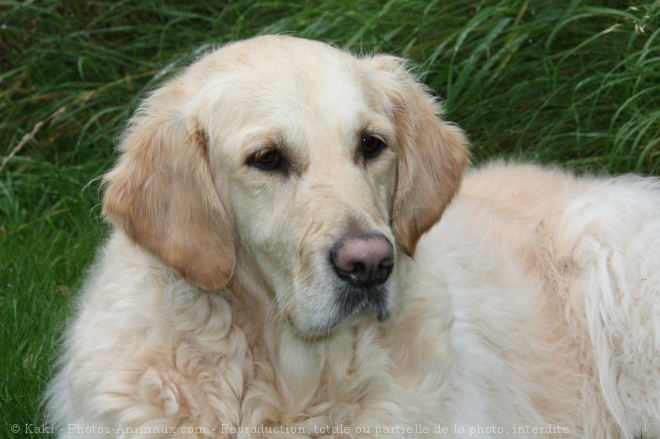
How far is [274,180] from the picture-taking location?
11.1 feet

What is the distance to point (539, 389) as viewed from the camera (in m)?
4.40

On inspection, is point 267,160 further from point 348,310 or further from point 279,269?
point 348,310

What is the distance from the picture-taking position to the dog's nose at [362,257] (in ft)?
10.3

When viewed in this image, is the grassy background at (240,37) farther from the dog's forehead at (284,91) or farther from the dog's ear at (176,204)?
the dog's forehead at (284,91)

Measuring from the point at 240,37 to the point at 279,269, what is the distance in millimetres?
4202

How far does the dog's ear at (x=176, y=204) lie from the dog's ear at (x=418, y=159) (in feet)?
2.15

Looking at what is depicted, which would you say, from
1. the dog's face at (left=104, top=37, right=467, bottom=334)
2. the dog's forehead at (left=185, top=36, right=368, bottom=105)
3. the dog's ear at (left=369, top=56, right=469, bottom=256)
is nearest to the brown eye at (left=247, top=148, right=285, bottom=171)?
the dog's face at (left=104, top=37, right=467, bottom=334)

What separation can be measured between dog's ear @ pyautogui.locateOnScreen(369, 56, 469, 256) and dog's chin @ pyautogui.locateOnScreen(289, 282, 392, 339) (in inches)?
15.9

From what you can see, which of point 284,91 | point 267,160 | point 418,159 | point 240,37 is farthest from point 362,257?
point 240,37

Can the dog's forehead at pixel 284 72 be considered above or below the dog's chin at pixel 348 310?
above

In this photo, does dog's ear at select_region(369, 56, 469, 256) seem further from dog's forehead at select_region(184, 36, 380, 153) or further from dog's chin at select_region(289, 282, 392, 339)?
dog's chin at select_region(289, 282, 392, 339)

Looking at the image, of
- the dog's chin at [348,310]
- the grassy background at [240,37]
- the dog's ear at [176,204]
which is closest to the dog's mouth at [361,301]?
the dog's chin at [348,310]

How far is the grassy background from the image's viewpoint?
5.95 meters

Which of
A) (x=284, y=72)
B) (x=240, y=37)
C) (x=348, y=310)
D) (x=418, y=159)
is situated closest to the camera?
(x=348, y=310)
